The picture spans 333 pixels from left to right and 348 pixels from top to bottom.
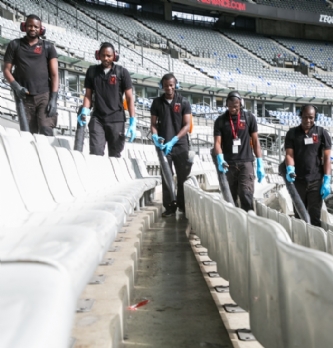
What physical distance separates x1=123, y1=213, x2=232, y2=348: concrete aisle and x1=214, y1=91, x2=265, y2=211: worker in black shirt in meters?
1.18

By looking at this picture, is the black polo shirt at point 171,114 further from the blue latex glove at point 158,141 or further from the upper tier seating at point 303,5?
the upper tier seating at point 303,5

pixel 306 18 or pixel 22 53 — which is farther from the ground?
pixel 306 18

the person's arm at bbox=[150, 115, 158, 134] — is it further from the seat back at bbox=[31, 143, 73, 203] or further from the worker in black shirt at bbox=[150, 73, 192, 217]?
the seat back at bbox=[31, 143, 73, 203]

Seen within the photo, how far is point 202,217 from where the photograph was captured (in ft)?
7.55

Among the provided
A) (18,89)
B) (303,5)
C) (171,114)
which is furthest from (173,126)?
(303,5)

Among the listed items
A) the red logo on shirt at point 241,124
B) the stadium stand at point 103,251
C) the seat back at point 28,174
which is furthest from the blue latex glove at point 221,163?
the seat back at point 28,174

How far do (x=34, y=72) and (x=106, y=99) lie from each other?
0.54 meters

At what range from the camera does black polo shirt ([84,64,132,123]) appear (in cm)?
341

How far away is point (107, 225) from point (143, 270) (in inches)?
42.1

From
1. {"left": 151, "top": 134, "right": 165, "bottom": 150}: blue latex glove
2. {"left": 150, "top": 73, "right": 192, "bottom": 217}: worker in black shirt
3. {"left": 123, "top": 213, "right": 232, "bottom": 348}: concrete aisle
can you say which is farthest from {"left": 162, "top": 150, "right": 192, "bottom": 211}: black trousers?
{"left": 123, "top": 213, "right": 232, "bottom": 348}: concrete aisle

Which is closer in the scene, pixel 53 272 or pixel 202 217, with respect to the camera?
pixel 53 272

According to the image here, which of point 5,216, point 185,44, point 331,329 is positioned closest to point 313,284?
point 331,329

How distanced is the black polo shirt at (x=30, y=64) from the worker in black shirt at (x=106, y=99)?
38 cm

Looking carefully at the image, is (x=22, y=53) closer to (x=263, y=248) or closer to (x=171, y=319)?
(x=171, y=319)
